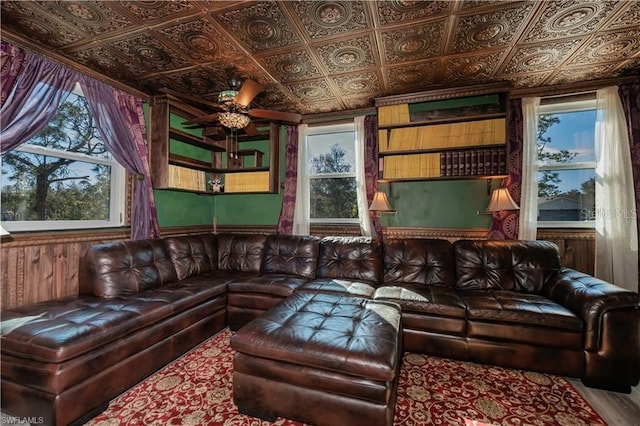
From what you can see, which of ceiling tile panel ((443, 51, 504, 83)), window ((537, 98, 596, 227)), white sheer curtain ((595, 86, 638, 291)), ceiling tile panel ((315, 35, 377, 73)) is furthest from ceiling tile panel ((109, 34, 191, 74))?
white sheer curtain ((595, 86, 638, 291))

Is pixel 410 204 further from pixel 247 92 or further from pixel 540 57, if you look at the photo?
pixel 247 92

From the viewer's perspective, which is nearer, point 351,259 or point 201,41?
point 201,41

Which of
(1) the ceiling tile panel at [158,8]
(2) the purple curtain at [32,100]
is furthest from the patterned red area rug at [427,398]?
(1) the ceiling tile panel at [158,8]

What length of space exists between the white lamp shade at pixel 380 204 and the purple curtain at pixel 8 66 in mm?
3377

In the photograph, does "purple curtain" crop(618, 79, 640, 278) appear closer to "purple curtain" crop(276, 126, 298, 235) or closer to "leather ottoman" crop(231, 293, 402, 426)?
"leather ottoman" crop(231, 293, 402, 426)

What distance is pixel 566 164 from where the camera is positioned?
310 cm

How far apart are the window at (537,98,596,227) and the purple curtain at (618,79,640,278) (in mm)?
257

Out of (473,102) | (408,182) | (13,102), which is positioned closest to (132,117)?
(13,102)

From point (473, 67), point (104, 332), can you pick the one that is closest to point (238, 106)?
point (104, 332)

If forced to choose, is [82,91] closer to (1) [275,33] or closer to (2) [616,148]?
(1) [275,33]

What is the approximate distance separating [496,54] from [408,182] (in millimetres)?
1560

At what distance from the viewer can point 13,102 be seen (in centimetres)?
201

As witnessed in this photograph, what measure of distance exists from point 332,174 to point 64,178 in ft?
9.63

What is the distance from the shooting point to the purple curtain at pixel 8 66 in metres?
1.97
